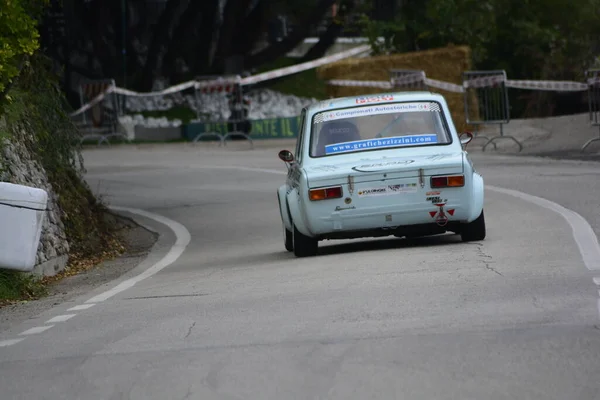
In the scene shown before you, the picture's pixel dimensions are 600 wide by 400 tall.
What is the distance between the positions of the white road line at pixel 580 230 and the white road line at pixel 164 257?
363 centimetres

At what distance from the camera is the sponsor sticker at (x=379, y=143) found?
1381 centimetres

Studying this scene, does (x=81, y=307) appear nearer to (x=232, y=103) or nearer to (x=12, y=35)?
(x=12, y=35)

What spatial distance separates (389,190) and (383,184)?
0.07 metres

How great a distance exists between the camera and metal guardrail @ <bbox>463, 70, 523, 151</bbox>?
30.1 metres

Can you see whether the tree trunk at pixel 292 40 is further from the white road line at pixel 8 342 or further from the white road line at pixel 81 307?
the white road line at pixel 8 342

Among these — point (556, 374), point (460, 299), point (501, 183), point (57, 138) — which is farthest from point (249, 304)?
point (501, 183)

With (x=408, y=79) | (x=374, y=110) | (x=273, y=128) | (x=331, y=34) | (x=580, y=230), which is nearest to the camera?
(x=580, y=230)

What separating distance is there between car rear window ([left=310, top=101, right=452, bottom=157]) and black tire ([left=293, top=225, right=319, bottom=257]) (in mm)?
866

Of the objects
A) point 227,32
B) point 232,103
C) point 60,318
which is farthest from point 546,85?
point 60,318

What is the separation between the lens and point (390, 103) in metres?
14.3

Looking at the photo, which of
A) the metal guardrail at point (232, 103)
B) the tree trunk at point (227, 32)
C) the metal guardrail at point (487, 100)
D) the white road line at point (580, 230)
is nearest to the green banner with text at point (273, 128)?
the metal guardrail at point (232, 103)

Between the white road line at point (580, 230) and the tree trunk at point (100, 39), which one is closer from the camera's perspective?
the white road line at point (580, 230)

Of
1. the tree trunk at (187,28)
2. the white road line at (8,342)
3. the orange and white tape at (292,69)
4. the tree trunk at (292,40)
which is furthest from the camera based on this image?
the tree trunk at (292,40)

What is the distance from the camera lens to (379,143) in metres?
13.8
